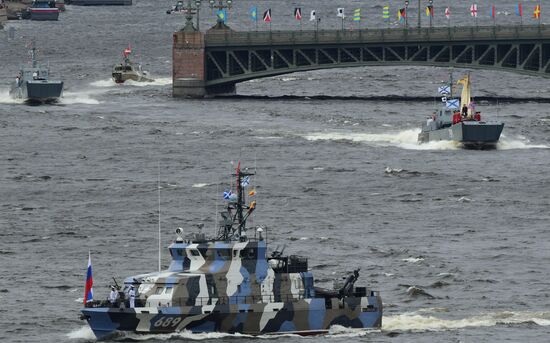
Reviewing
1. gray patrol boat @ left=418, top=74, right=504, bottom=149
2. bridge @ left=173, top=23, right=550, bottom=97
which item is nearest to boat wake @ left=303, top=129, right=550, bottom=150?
gray patrol boat @ left=418, top=74, right=504, bottom=149

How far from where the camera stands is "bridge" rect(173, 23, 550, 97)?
611 ft

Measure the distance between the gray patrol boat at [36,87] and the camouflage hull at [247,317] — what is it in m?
122

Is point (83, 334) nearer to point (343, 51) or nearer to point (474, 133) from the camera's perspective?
point (474, 133)

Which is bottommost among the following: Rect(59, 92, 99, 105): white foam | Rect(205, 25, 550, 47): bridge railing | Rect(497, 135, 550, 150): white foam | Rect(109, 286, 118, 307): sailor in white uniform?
Rect(59, 92, 99, 105): white foam

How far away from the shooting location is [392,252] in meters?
92.6

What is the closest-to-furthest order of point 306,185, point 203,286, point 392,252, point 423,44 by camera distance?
point 203,286, point 392,252, point 306,185, point 423,44

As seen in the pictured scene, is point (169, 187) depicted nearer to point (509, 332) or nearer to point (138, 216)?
point (138, 216)

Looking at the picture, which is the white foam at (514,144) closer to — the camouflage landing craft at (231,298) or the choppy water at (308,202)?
the choppy water at (308,202)

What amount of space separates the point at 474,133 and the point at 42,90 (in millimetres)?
60995

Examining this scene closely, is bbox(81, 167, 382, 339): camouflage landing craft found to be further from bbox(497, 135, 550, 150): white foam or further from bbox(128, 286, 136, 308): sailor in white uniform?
bbox(497, 135, 550, 150): white foam

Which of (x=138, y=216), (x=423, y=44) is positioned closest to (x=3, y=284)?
(x=138, y=216)

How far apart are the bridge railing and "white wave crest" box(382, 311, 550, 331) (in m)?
111

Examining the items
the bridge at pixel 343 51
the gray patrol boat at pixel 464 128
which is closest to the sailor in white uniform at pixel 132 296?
the gray patrol boat at pixel 464 128

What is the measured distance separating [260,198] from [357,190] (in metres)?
8.03
